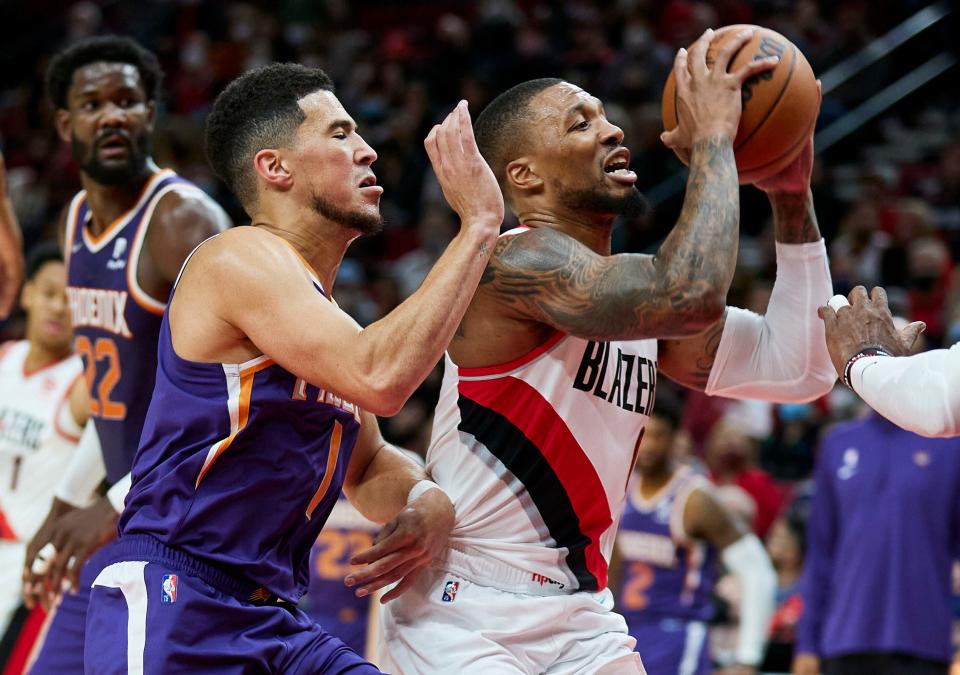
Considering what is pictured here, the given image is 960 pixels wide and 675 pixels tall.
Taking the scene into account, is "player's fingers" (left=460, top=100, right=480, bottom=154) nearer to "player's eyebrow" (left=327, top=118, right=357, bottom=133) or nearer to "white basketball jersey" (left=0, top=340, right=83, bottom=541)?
"player's eyebrow" (left=327, top=118, right=357, bottom=133)

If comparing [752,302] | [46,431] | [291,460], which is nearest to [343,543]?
[46,431]

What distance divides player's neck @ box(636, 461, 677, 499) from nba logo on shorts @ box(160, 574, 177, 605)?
193 inches

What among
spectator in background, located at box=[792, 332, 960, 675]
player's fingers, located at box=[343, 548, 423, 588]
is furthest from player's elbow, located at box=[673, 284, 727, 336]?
spectator in background, located at box=[792, 332, 960, 675]

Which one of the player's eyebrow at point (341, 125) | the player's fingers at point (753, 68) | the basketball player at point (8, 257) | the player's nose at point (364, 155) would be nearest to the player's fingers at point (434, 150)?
the player's nose at point (364, 155)

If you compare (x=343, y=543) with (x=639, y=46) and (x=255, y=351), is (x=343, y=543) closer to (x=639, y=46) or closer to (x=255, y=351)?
(x=255, y=351)

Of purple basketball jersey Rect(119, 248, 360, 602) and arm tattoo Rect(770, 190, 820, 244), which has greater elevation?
arm tattoo Rect(770, 190, 820, 244)

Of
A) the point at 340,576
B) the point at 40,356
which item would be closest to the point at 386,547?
the point at 40,356

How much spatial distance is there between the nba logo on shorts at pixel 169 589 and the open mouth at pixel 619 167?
1.65 m

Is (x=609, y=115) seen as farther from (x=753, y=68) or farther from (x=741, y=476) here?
(x=753, y=68)

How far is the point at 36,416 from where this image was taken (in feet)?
22.4

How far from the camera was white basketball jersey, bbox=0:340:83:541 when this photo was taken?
6754 mm

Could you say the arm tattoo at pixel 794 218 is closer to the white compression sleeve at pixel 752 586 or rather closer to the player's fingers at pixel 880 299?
the player's fingers at pixel 880 299

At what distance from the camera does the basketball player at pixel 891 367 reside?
3.34m

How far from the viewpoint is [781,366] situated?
170 inches
